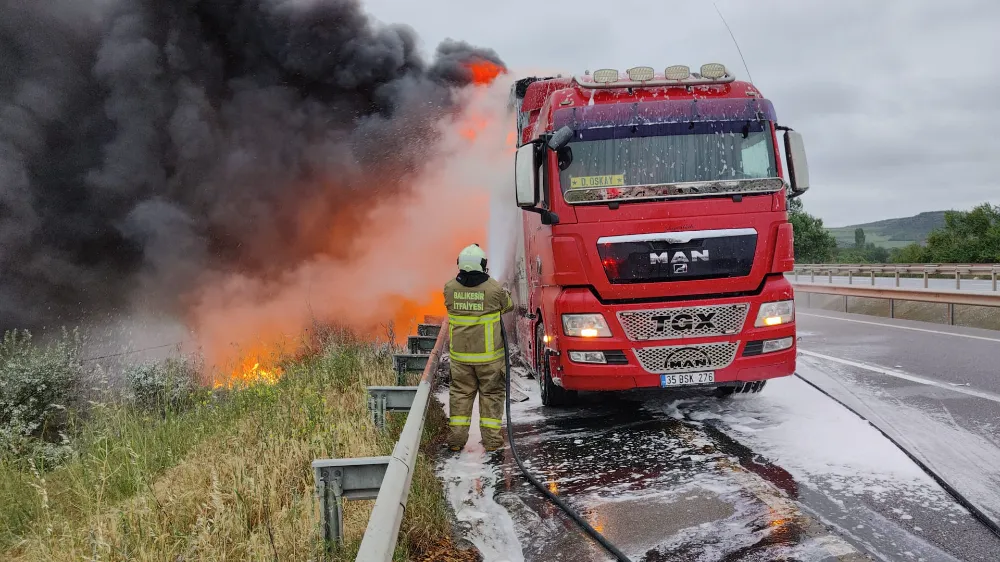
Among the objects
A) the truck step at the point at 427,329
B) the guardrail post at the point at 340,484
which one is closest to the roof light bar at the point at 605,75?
the guardrail post at the point at 340,484

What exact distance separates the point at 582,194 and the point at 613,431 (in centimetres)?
203

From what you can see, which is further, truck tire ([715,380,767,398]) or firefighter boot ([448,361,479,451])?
truck tire ([715,380,767,398])

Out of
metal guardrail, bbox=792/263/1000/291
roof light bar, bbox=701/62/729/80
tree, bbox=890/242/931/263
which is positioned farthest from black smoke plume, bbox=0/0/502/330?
tree, bbox=890/242/931/263

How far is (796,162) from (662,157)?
4.05 ft

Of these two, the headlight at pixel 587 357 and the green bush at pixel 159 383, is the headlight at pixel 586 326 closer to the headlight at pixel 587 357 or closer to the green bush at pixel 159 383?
the headlight at pixel 587 357

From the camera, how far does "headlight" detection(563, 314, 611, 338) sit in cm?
572

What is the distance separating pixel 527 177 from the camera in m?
6.03

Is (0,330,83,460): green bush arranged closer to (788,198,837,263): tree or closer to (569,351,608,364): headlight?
(569,351,608,364): headlight

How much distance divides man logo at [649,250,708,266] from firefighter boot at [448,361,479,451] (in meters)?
1.79

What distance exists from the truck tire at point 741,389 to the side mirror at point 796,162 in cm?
193

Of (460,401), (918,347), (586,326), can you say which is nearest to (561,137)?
(586,326)

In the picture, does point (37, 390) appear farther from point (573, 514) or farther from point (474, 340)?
point (573, 514)

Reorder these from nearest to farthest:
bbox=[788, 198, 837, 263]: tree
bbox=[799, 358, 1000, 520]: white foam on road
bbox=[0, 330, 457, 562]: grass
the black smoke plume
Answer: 1. bbox=[0, 330, 457, 562]: grass
2. bbox=[799, 358, 1000, 520]: white foam on road
3. the black smoke plume
4. bbox=[788, 198, 837, 263]: tree

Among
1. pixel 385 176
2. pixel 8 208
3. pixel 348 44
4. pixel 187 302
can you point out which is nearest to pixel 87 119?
pixel 8 208
